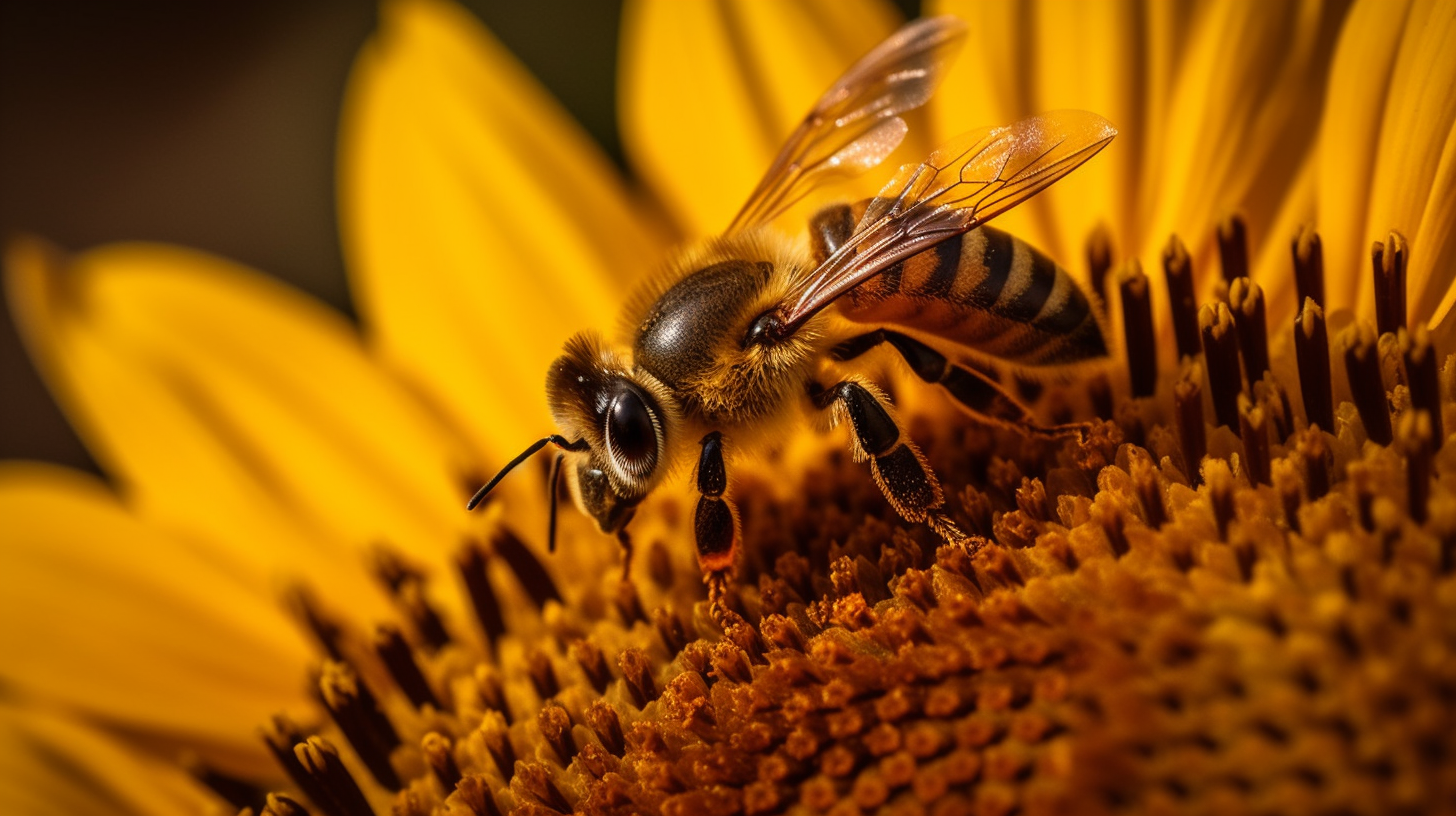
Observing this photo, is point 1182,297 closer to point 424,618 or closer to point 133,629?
point 424,618

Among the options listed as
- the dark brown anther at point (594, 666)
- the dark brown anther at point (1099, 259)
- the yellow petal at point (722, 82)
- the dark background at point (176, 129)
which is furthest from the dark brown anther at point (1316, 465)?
the dark background at point (176, 129)

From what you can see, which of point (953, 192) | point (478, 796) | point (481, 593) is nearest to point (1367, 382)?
point (953, 192)

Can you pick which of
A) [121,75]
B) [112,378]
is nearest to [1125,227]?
[112,378]

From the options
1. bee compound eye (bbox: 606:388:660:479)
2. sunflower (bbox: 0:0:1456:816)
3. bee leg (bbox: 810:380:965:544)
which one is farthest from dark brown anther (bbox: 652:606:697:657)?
bee leg (bbox: 810:380:965:544)

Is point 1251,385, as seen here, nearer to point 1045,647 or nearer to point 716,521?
point 1045,647

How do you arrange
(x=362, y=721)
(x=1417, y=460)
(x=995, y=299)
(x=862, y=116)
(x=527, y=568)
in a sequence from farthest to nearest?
(x=862, y=116), (x=527, y=568), (x=362, y=721), (x=995, y=299), (x=1417, y=460)

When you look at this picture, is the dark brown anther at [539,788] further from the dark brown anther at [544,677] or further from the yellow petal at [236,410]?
the yellow petal at [236,410]
